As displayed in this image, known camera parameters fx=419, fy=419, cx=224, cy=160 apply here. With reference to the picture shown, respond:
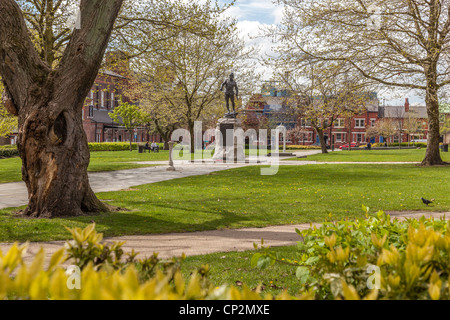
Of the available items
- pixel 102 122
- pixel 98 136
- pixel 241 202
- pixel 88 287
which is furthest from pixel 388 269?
pixel 98 136

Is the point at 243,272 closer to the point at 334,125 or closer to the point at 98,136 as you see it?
the point at 98,136

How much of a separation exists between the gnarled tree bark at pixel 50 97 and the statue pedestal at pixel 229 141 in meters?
18.9

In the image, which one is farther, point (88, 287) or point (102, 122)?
point (102, 122)

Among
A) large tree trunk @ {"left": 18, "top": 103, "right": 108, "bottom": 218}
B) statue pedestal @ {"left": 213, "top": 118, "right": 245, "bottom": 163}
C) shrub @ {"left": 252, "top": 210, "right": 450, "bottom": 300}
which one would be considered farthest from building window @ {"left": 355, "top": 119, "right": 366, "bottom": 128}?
shrub @ {"left": 252, "top": 210, "right": 450, "bottom": 300}

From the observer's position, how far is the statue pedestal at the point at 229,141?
27.3 m

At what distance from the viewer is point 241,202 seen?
11.1m

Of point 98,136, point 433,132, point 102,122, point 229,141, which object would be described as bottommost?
point 229,141

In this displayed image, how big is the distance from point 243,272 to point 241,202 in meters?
6.12

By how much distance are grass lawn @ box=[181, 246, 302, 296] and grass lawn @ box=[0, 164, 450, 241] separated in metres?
2.23

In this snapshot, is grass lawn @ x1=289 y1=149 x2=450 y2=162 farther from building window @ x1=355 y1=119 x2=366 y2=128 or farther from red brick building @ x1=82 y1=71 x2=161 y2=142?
building window @ x1=355 y1=119 x2=366 y2=128

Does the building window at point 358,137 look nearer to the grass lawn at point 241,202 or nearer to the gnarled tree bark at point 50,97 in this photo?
the grass lawn at point 241,202
